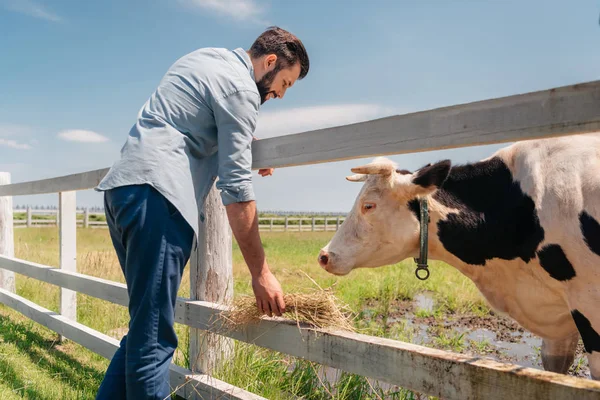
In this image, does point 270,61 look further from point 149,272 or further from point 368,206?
point 368,206

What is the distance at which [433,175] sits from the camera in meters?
3.36

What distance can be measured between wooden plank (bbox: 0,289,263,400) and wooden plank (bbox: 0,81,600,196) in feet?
4.31

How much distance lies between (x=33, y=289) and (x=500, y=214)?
24.4ft

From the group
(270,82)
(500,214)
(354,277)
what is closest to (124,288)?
(270,82)

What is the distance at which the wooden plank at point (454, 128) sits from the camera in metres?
1.62

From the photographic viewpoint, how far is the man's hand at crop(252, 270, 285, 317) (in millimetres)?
2404

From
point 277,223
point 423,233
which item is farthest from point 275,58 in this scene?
point 277,223

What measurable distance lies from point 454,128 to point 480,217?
1.85 metres

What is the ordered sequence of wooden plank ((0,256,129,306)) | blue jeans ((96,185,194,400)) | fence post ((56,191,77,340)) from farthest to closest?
fence post ((56,191,77,340)), wooden plank ((0,256,129,306)), blue jeans ((96,185,194,400))

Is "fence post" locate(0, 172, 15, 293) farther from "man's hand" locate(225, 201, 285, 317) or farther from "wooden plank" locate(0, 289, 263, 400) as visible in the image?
"man's hand" locate(225, 201, 285, 317)

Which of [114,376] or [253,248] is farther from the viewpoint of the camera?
[114,376]

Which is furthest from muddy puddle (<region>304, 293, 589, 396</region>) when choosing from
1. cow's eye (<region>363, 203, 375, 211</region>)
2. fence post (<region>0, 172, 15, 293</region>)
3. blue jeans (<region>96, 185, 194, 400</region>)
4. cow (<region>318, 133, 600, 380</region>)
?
fence post (<region>0, 172, 15, 293</region>)

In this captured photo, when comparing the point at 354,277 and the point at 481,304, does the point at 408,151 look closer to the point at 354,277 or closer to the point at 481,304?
the point at 481,304

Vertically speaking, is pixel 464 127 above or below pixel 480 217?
above
